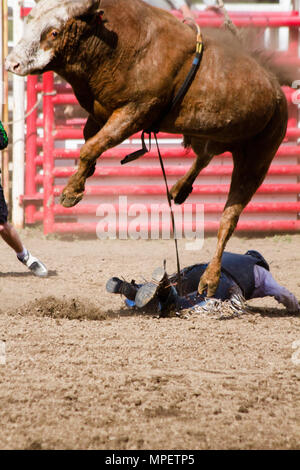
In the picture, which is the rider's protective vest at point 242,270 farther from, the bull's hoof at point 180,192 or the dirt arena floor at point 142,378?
the bull's hoof at point 180,192

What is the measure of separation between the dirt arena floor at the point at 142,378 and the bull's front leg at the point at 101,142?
74 centimetres

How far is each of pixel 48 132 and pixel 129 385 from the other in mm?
6063

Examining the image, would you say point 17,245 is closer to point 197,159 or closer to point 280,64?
point 197,159

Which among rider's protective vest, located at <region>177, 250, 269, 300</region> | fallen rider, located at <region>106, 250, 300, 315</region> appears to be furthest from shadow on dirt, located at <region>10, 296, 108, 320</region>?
rider's protective vest, located at <region>177, 250, 269, 300</region>

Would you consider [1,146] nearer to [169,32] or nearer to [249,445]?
[169,32]

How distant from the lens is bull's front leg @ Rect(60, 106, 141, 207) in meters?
3.27

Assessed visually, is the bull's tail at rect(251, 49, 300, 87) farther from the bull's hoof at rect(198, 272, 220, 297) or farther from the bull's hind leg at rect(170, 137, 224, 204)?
the bull's hoof at rect(198, 272, 220, 297)

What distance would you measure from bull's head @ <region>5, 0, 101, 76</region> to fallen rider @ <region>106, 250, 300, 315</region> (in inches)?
54.1

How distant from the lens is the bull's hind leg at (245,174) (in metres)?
3.91

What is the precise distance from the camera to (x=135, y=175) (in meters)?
8.32

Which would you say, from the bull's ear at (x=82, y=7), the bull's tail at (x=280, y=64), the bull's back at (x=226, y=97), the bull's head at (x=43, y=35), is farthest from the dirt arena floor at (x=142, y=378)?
the bull's ear at (x=82, y=7)

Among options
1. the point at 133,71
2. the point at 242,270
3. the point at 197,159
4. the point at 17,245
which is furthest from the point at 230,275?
the point at 17,245

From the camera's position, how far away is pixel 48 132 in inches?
327
